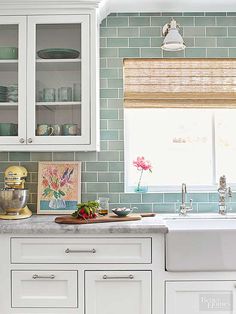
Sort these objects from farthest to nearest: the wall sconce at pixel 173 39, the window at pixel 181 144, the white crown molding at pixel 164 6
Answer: the window at pixel 181 144
the white crown molding at pixel 164 6
the wall sconce at pixel 173 39

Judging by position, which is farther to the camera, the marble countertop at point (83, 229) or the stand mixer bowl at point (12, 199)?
the stand mixer bowl at point (12, 199)

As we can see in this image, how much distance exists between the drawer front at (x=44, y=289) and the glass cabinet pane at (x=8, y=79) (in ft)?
3.20

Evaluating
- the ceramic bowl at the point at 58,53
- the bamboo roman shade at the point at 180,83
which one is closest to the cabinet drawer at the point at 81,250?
the bamboo roman shade at the point at 180,83

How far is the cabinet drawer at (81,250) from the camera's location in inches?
103

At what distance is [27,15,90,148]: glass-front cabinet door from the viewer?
2.98 metres

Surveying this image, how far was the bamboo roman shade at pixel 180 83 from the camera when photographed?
3.31 m

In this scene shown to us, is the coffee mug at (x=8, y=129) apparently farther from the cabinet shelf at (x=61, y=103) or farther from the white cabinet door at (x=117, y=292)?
the white cabinet door at (x=117, y=292)

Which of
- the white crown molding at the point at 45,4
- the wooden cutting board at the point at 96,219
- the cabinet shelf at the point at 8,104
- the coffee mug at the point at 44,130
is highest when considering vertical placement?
the white crown molding at the point at 45,4

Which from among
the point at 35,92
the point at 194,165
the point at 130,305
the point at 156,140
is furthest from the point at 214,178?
the point at 35,92

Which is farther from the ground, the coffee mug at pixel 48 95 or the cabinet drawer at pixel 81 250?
the coffee mug at pixel 48 95

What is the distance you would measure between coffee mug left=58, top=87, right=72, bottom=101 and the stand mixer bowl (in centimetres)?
68

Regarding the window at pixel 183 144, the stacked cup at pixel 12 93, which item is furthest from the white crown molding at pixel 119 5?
the window at pixel 183 144

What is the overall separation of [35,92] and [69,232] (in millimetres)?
1004

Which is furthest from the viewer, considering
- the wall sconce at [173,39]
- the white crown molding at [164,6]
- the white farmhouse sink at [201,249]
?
the white crown molding at [164,6]
